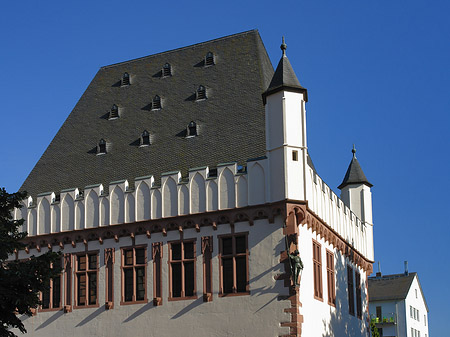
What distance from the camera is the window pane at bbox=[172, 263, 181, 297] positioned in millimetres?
31094

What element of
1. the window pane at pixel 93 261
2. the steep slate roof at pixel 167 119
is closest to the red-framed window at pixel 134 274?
the window pane at pixel 93 261

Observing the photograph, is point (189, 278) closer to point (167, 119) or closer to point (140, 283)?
point (140, 283)

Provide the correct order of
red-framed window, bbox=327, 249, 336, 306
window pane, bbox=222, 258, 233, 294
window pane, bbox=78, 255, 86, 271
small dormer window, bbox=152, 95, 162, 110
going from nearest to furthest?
window pane, bbox=222, 258, 233, 294, red-framed window, bbox=327, 249, 336, 306, window pane, bbox=78, 255, 86, 271, small dormer window, bbox=152, 95, 162, 110

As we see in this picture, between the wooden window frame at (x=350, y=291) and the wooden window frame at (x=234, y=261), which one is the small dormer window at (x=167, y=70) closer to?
the wooden window frame at (x=234, y=261)

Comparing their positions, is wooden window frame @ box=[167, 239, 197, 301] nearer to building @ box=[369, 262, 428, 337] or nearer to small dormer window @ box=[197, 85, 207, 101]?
small dormer window @ box=[197, 85, 207, 101]

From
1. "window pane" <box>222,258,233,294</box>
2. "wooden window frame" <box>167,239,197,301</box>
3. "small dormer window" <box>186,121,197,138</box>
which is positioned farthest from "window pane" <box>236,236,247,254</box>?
"small dormer window" <box>186,121,197,138</box>

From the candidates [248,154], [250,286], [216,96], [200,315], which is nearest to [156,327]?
[200,315]

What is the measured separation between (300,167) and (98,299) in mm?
9515

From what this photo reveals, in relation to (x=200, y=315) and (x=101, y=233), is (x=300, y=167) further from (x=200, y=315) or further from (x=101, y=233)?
(x=101, y=233)

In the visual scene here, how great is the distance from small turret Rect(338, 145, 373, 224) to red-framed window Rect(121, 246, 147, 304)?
12896mm

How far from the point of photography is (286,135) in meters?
30.2

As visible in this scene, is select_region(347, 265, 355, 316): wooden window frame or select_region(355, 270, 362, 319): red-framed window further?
select_region(355, 270, 362, 319): red-framed window

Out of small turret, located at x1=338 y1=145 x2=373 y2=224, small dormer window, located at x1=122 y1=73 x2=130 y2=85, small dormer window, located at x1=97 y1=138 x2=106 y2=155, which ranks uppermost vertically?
small dormer window, located at x1=122 y1=73 x2=130 y2=85

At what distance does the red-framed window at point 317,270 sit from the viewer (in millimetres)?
31394
